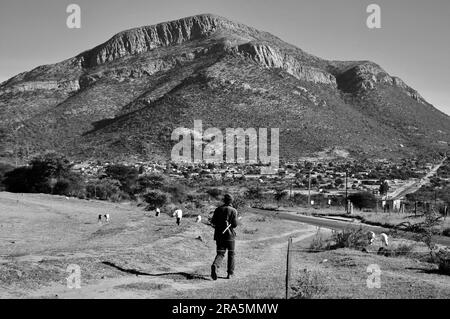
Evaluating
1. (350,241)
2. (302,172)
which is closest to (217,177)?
(302,172)

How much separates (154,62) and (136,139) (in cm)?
4161

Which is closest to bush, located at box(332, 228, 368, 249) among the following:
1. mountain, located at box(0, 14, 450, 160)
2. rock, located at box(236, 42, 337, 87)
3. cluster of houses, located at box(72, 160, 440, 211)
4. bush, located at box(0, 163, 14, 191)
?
bush, located at box(0, 163, 14, 191)

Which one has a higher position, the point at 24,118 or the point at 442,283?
the point at 24,118

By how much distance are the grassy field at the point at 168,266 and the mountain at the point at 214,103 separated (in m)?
63.0

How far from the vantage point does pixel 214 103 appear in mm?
98500

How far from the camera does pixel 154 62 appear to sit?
128625mm

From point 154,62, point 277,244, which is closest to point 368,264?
point 277,244

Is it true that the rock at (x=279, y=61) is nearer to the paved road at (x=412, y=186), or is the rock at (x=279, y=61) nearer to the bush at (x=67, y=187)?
the paved road at (x=412, y=186)

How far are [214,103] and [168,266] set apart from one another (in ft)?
280

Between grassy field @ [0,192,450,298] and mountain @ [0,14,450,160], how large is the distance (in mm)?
63046

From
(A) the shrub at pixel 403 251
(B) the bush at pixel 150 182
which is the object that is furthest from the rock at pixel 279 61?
(A) the shrub at pixel 403 251

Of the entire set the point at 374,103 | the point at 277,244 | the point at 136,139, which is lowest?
the point at 277,244

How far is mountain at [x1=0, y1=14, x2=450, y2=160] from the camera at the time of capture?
92688mm

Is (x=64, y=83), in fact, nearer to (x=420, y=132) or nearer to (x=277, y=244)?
(x=420, y=132)
